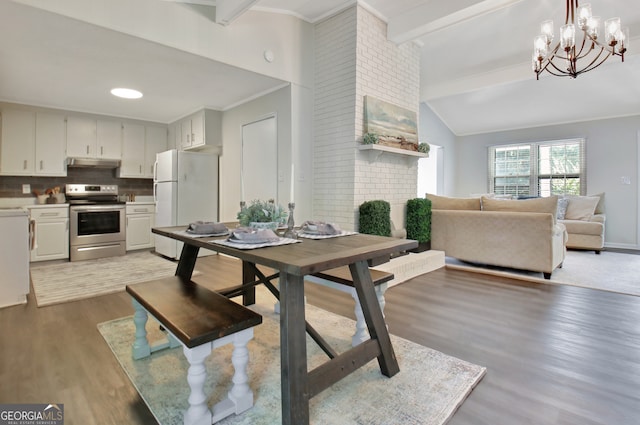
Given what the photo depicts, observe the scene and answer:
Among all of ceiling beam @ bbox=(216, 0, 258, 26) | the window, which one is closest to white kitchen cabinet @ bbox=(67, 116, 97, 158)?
ceiling beam @ bbox=(216, 0, 258, 26)

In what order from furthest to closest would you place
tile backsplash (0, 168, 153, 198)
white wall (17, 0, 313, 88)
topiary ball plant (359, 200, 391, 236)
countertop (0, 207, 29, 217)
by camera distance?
tile backsplash (0, 168, 153, 198) → topiary ball plant (359, 200, 391, 236) → countertop (0, 207, 29, 217) → white wall (17, 0, 313, 88)

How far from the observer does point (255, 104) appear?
4.74m

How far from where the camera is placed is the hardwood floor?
154 centimetres

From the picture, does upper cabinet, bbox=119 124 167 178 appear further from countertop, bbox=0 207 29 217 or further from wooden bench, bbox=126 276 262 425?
wooden bench, bbox=126 276 262 425

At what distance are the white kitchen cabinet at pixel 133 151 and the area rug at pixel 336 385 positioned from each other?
4.14 metres

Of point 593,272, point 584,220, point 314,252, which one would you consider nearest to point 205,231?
point 314,252

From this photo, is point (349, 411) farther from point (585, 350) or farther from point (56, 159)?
point (56, 159)

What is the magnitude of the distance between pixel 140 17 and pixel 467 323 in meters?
3.80

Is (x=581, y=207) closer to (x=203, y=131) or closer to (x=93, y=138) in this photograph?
(x=203, y=131)

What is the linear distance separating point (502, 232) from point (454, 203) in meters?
0.88

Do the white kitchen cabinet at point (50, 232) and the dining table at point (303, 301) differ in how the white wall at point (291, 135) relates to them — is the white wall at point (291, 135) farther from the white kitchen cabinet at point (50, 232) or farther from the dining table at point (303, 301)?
the white kitchen cabinet at point (50, 232)

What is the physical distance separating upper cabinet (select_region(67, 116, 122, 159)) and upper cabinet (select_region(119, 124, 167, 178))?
0.41 feet

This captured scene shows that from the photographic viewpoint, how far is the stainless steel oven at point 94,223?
4840mm

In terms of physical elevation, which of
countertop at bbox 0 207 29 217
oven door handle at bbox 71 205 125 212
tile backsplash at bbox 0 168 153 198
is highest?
tile backsplash at bbox 0 168 153 198
